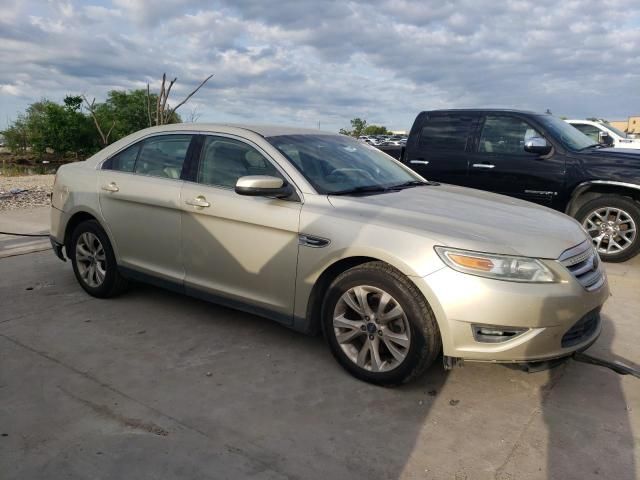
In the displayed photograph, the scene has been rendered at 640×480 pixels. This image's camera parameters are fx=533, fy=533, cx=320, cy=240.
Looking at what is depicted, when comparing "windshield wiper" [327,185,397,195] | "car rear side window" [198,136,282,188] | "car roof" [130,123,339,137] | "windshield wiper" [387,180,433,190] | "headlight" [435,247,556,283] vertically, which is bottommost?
"headlight" [435,247,556,283]

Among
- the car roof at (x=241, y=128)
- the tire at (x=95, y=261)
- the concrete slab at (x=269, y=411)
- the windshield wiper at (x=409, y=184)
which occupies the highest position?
the car roof at (x=241, y=128)

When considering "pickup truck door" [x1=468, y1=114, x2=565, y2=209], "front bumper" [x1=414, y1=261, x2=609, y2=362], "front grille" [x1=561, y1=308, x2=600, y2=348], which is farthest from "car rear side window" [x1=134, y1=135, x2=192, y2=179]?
"pickup truck door" [x1=468, y1=114, x2=565, y2=209]

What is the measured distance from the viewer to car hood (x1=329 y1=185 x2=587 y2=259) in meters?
2.97

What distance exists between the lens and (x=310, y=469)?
8.25 feet

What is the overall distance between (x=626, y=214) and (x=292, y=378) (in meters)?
4.94

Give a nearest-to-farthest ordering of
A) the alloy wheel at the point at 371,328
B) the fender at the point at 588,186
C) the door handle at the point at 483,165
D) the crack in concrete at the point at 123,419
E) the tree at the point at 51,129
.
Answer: the crack in concrete at the point at 123,419 → the alloy wheel at the point at 371,328 → the fender at the point at 588,186 → the door handle at the point at 483,165 → the tree at the point at 51,129

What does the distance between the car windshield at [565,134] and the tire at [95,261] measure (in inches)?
214

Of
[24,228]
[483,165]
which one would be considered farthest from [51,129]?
[483,165]

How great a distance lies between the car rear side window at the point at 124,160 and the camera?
4602mm

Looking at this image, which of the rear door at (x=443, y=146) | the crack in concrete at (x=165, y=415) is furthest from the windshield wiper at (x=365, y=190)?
the rear door at (x=443, y=146)

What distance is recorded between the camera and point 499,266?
9.45 ft

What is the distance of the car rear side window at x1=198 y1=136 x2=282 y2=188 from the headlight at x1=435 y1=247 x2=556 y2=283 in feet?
4.76

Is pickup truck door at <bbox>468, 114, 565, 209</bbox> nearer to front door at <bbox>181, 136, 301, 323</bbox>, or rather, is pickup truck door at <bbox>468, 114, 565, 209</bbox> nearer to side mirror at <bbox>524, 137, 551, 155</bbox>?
side mirror at <bbox>524, 137, 551, 155</bbox>

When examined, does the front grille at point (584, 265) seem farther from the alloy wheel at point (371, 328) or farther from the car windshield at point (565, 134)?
the car windshield at point (565, 134)
